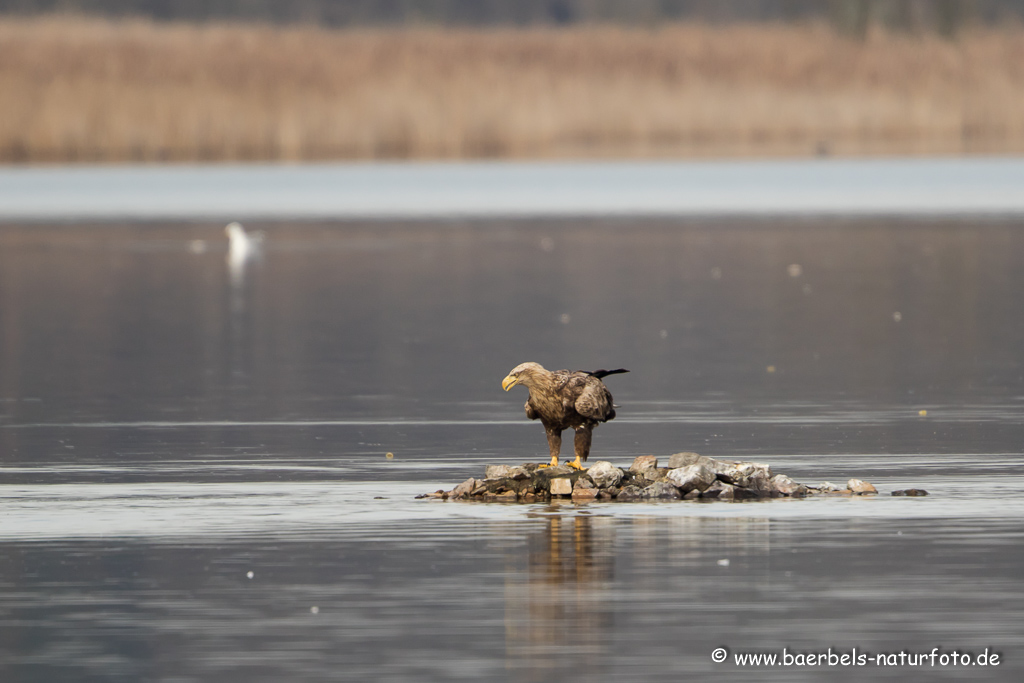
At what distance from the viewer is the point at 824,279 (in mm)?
20266

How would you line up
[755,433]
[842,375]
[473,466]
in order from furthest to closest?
[842,375] < [755,433] < [473,466]

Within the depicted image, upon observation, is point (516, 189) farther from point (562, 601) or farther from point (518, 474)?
point (562, 601)

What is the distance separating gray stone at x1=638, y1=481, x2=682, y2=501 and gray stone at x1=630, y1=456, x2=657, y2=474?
0.38 ft

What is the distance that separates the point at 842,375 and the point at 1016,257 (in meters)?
8.70

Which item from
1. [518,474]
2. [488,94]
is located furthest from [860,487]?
[488,94]

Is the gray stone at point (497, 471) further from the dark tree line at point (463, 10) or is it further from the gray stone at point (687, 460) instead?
the dark tree line at point (463, 10)

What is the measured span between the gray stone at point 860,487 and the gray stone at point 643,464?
789mm

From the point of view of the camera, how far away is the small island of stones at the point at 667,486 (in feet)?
28.5

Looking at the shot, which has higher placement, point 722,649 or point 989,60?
point 989,60

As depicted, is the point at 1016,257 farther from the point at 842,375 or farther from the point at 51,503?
the point at 51,503

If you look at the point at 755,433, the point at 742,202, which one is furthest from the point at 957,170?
the point at 755,433

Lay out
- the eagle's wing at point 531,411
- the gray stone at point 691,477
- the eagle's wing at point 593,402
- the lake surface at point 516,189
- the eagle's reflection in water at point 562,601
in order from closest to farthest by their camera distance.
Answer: the eagle's reflection in water at point 562,601 → the gray stone at point 691,477 → the eagle's wing at point 593,402 → the eagle's wing at point 531,411 → the lake surface at point 516,189

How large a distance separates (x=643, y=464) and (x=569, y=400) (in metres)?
0.40

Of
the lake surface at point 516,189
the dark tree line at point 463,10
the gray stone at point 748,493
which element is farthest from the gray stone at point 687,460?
the dark tree line at point 463,10
